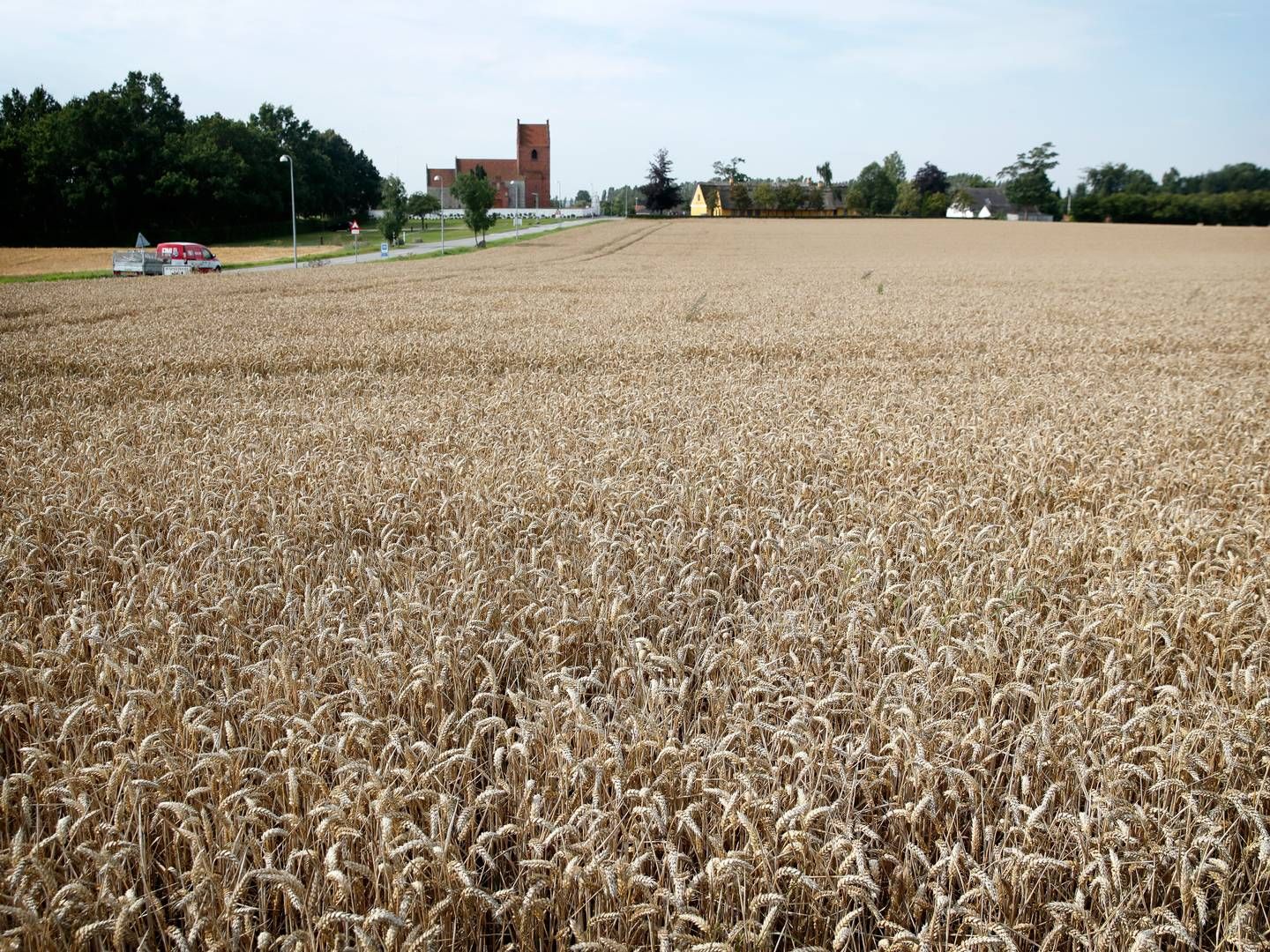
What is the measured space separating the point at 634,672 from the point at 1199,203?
127752 millimetres

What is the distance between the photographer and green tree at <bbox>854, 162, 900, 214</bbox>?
13788 centimetres

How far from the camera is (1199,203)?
105625mm

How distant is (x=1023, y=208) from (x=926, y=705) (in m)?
156

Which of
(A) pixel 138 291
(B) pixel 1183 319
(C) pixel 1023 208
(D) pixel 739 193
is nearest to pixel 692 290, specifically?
(B) pixel 1183 319

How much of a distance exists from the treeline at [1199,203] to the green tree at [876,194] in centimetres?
3006

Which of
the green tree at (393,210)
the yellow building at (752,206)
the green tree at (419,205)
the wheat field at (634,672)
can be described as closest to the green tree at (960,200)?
the yellow building at (752,206)

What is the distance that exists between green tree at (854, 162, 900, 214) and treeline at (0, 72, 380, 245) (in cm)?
8454

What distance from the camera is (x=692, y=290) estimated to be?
27.0 meters

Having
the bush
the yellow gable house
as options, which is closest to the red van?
the bush

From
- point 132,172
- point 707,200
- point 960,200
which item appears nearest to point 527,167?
point 707,200

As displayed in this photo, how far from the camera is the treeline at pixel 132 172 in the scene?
68125mm

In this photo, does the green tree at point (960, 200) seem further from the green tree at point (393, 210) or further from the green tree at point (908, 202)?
the green tree at point (393, 210)

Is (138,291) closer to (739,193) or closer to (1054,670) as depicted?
(1054,670)

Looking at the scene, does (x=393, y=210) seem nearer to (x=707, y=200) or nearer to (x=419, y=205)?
(x=419, y=205)
